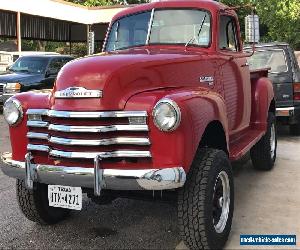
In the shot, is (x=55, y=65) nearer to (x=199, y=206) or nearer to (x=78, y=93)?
(x=78, y=93)

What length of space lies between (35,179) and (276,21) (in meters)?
21.8

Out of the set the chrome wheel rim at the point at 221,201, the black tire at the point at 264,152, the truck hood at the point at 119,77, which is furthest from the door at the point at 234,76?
the chrome wheel rim at the point at 221,201

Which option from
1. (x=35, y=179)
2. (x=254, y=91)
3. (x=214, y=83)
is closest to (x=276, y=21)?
(x=254, y=91)

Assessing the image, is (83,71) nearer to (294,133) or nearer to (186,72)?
(186,72)

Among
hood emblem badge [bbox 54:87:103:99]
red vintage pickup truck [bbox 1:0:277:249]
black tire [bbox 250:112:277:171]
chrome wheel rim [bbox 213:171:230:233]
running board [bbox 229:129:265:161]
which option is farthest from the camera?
black tire [bbox 250:112:277:171]

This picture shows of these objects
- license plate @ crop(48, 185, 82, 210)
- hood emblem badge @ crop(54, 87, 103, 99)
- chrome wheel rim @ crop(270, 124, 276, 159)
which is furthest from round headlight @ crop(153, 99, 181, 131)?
chrome wheel rim @ crop(270, 124, 276, 159)

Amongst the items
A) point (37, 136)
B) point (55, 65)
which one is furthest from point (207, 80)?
point (55, 65)

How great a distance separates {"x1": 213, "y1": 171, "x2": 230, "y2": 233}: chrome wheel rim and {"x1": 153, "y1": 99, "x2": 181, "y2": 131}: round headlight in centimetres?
74

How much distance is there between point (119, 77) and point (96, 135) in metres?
0.49

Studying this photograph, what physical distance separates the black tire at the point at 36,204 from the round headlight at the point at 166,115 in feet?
Answer: 4.83

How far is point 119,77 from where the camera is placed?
11.8ft

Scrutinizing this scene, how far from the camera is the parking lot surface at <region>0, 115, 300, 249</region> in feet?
13.2

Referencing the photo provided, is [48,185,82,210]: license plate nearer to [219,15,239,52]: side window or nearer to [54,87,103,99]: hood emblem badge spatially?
[54,87,103,99]: hood emblem badge

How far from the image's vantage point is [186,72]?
13.5 ft
